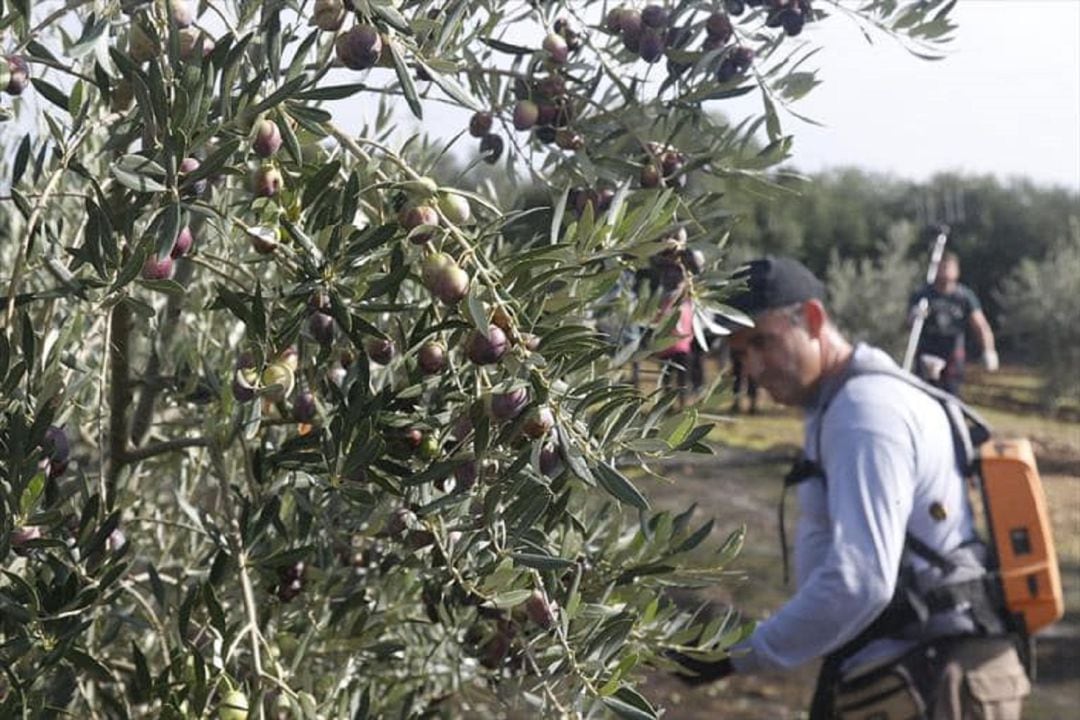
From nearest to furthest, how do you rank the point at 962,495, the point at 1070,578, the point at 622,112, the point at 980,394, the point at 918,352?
the point at 622,112 → the point at 962,495 → the point at 1070,578 → the point at 918,352 → the point at 980,394

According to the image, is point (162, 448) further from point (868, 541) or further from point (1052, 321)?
point (1052, 321)

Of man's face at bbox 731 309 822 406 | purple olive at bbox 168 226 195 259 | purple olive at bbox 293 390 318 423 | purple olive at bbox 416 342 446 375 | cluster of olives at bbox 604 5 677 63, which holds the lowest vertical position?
man's face at bbox 731 309 822 406

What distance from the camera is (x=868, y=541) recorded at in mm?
2592

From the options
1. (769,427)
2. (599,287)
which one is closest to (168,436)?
(599,287)

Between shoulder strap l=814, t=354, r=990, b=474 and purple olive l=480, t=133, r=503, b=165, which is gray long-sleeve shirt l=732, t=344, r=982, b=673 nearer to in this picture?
shoulder strap l=814, t=354, r=990, b=474

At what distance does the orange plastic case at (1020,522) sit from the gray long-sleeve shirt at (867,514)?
0.08 meters

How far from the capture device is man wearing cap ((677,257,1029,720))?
2600 mm

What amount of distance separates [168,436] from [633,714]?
1041 millimetres

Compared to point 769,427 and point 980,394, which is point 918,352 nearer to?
point 769,427

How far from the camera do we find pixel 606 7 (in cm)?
142

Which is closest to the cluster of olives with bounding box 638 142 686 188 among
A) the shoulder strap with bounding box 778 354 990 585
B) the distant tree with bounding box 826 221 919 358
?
the shoulder strap with bounding box 778 354 990 585

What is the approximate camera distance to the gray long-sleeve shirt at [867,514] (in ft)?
8.50

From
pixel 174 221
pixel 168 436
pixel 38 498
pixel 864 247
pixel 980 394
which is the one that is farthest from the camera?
pixel 864 247

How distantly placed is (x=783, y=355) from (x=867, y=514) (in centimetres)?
39
